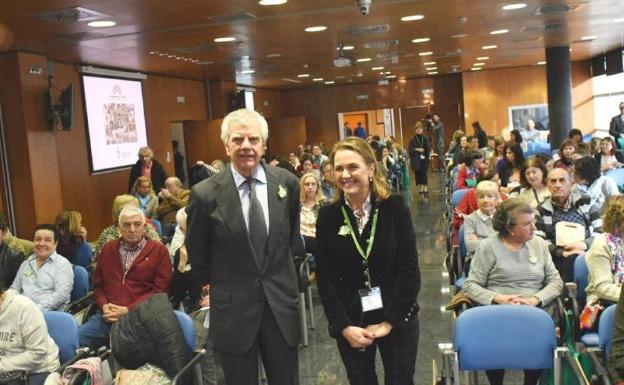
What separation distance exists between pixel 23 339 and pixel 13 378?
0.20 m

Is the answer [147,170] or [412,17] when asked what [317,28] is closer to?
[412,17]

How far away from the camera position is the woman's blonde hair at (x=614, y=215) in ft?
12.0

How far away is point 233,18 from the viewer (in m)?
7.20

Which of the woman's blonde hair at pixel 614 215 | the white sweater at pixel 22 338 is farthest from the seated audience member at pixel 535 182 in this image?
the white sweater at pixel 22 338

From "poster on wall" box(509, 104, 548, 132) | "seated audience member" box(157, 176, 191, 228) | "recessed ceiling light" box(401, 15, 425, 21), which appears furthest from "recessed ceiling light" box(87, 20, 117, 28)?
"poster on wall" box(509, 104, 548, 132)

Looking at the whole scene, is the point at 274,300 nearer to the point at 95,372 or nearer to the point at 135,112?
the point at 95,372

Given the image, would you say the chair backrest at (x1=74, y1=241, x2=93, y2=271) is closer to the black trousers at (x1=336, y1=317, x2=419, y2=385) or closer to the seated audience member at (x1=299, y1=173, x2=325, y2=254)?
the seated audience member at (x1=299, y1=173, x2=325, y2=254)

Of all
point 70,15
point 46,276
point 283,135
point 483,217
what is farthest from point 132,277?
point 283,135

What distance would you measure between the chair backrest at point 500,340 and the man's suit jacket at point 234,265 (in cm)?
93

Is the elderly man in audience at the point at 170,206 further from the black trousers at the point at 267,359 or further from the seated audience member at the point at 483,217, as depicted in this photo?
the black trousers at the point at 267,359

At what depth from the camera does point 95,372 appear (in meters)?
3.29

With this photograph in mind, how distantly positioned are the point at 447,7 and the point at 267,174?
18.7 ft

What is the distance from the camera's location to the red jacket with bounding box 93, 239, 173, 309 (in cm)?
434

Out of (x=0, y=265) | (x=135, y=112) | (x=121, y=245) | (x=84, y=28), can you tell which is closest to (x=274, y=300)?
(x=121, y=245)
